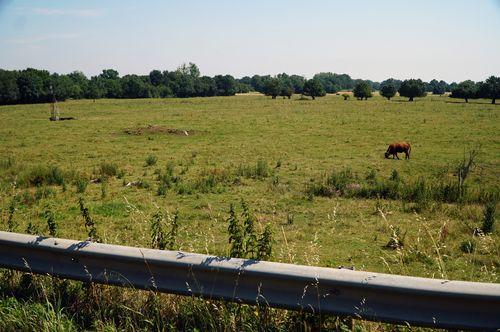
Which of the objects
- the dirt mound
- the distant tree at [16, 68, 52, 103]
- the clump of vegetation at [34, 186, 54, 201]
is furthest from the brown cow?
the distant tree at [16, 68, 52, 103]

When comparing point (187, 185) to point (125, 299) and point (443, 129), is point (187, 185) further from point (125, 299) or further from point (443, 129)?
point (443, 129)

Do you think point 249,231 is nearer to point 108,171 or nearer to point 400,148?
point 108,171

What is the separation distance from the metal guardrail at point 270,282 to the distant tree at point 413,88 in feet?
357

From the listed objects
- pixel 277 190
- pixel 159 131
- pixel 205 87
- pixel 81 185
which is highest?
pixel 205 87

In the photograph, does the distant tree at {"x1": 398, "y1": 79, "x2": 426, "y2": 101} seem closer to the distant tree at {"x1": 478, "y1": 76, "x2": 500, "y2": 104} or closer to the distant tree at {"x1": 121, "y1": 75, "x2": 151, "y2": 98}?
the distant tree at {"x1": 478, "y1": 76, "x2": 500, "y2": 104}

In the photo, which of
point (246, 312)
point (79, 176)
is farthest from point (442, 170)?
point (246, 312)

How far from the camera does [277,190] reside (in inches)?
600

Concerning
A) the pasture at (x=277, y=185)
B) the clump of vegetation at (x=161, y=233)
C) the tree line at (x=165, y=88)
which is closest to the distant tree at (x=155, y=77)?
the tree line at (x=165, y=88)

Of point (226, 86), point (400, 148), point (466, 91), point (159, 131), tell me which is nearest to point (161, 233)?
point (400, 148)

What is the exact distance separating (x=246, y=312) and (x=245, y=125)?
3807cm

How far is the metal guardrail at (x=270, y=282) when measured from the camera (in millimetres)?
2855

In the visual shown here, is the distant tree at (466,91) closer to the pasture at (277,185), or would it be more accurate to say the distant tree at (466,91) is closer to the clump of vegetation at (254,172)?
the pasture at (277,185)

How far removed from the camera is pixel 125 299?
3914mm

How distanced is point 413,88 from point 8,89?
9656 centimetres
